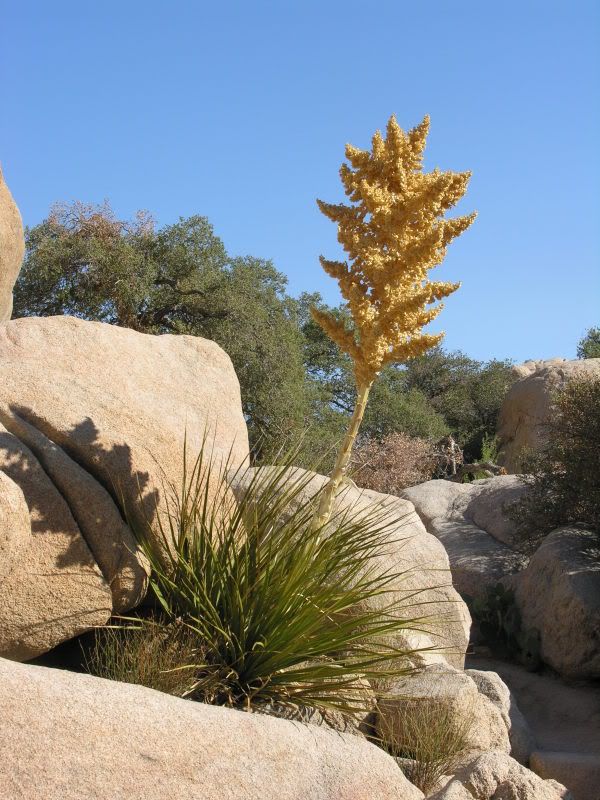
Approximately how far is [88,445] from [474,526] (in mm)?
10034

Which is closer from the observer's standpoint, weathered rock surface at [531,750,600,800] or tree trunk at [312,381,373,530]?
tree trunk at [312,381,373,530]

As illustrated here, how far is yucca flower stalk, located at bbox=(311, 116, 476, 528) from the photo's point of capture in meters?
6.51

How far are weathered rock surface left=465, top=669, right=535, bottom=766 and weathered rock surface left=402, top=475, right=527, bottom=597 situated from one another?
4.94m

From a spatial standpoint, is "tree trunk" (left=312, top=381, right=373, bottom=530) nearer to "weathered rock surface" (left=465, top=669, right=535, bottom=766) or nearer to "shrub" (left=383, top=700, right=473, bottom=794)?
"shrub" (left=383, top=700, right=473, bottom=794)

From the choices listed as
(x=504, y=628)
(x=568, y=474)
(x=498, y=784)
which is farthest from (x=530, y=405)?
(x=498, y=784)

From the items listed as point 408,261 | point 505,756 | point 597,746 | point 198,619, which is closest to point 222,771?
point 198,619

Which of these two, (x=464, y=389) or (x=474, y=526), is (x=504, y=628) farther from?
(x=464, y=389)

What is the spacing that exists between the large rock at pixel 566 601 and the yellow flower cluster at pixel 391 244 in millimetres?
6081

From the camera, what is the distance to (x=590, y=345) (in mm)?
30500

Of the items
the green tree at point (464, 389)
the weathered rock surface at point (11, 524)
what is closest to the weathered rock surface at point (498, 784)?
the weathered rock surface at point (11, 524)

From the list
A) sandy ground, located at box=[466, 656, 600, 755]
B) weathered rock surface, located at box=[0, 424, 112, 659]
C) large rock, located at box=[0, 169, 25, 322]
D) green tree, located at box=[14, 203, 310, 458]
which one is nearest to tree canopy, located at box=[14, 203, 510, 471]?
green tree, located at box=[14, 203, 310, 458]

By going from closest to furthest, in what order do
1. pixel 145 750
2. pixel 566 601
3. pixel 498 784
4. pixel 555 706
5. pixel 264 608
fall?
1. pixel 145 750
2. pixel 498 784
3. pixel 264 608
4. pixel 555 706
5. pixel 566 601

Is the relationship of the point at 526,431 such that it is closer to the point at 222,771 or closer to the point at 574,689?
the point at 574,689

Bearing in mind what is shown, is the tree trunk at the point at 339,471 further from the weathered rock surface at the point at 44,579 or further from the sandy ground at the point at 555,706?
the sandy ground at the point at 555,706
